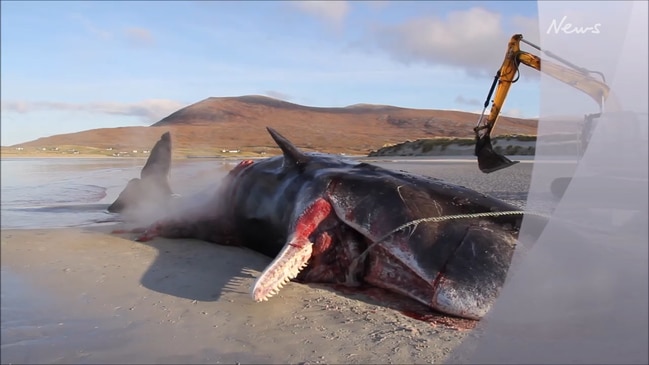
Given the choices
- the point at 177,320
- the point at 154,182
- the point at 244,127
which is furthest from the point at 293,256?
the point at 154,182

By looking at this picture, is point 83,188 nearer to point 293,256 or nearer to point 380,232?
point 293,256

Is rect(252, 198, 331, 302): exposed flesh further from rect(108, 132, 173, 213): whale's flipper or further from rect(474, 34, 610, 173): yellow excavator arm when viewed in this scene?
rect(474, 34, 610, 173): yellow excavator arm

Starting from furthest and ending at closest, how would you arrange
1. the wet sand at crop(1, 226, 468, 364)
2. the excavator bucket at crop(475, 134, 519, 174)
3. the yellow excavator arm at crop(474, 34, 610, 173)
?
the excavator bucket at crop(475, 134, 519, 174)
the yellow excavator arm at crop(474, 34, 610, 173)
the wet sand at crop(1, 226, 468, 364)

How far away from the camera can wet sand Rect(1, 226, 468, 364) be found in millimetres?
2350

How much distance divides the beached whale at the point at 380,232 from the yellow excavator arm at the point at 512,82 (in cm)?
750

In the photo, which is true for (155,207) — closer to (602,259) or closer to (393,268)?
(393,268)

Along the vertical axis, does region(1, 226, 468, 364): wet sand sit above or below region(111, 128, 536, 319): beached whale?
below

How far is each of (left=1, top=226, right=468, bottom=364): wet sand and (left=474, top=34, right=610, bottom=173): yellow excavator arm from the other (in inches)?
339

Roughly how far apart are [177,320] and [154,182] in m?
4.60

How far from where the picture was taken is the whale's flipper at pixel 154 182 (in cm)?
729

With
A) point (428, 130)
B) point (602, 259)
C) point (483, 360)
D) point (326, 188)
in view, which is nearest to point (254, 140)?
point (326, 188)

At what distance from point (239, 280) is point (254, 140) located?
2.56 meters

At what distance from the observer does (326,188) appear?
428cm

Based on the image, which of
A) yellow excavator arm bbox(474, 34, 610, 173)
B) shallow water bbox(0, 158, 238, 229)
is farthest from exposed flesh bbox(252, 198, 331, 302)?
yellow excavator arm bbox(474, 34, 610, 173)
